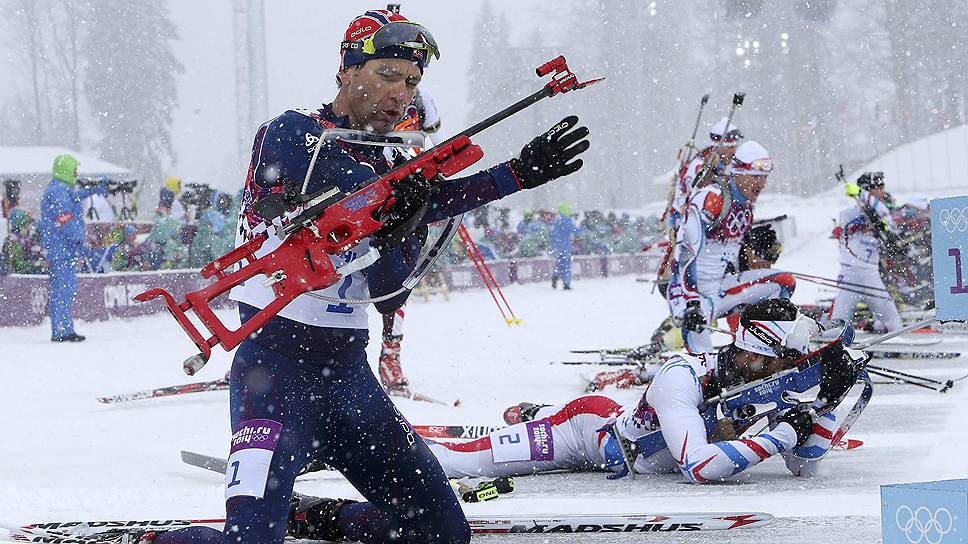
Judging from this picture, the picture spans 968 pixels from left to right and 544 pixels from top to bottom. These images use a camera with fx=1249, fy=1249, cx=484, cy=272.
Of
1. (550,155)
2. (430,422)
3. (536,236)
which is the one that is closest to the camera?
(550,155)

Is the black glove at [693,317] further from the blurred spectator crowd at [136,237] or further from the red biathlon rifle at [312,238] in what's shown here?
the blurred spectator crowd at [136,237]

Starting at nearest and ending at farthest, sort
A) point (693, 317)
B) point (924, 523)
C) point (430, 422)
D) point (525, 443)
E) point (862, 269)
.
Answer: point (924, 523)
point (525, 443)
point (430, 422)
point (693, 317)
point (862, 269)

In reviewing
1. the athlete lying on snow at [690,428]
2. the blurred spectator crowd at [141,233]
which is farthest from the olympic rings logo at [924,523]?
the blurred spectator crowd at [141,233]

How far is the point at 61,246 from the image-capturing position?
15.4 m

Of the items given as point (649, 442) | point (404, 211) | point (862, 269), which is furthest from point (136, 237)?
point (404, 211)

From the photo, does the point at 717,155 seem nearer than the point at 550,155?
No

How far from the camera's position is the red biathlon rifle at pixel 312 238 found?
3.78m

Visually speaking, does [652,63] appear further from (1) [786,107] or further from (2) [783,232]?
(2) [783,232]

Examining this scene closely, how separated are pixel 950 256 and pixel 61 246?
13196 mm

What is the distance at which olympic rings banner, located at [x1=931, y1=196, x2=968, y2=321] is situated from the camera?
13.3 ft

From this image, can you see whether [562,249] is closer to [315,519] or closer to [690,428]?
[690,428]

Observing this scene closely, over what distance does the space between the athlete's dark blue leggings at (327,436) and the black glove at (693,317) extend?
546 cm

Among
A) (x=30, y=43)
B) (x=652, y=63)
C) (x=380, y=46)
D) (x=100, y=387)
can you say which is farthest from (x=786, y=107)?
(x=380, y=46)

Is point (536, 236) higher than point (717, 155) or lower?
lower
